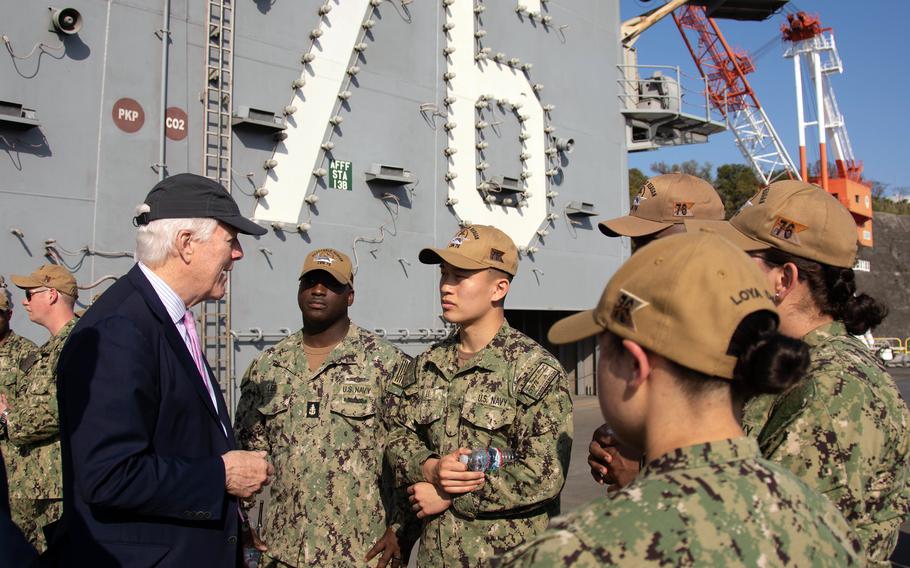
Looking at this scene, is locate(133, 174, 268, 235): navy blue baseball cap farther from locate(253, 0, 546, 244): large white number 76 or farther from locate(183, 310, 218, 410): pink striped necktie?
locate(253, 0, 546, 244): large white number 76

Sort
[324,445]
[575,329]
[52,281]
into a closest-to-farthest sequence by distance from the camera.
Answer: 1. [575,329]
2. [324,445]
3. [52,281]

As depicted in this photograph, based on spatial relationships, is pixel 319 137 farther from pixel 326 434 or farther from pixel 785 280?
pixel 785 280

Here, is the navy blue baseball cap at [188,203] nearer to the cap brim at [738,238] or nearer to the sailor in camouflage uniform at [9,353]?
the cap brim at [738,238]

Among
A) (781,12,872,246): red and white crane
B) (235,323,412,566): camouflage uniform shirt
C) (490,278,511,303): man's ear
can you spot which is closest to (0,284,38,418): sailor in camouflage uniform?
(235,323,412,566): camouflage uniform shirt

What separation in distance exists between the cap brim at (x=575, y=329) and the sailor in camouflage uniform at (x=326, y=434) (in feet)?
6.34

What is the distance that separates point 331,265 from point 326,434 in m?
0.93

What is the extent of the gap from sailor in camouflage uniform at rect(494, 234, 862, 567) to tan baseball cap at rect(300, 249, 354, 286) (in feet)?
9.23

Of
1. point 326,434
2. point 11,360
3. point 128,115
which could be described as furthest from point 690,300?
point 128,115

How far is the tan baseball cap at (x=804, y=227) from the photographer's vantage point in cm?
210

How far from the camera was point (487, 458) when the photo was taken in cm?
285

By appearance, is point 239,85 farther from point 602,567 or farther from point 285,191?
point 602,567

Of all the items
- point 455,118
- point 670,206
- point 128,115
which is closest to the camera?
point 670,206

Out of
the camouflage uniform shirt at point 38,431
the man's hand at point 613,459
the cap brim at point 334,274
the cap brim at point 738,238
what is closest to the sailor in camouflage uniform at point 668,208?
the cap brim at point 738,238

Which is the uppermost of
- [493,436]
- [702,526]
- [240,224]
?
[240,224]
